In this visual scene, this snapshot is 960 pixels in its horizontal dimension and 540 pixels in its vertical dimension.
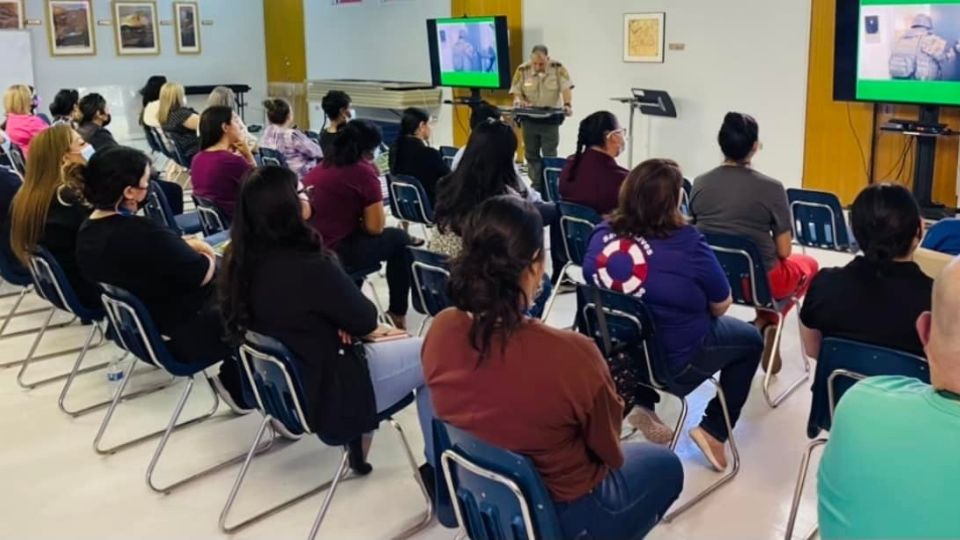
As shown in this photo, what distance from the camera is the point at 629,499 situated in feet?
6.86

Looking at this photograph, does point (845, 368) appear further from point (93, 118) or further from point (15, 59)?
point (15, 59)

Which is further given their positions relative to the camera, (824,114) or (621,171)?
(824,114)

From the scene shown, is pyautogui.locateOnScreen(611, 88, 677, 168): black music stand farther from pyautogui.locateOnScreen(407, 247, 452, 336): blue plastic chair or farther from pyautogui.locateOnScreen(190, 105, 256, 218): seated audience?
pyautogui.locateOnScreen(407, 247, 452, 336): blue plastic chair

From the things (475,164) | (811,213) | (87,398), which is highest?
(475,164)

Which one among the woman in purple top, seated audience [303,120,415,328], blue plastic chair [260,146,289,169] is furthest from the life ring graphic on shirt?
blue plastic chair [260,146,289,169]

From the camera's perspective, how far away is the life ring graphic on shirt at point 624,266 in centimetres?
288

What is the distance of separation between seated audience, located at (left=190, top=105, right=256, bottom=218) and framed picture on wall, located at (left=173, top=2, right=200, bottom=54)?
8818 mm

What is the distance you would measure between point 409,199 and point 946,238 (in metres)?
3.10

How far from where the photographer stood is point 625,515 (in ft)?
6.81

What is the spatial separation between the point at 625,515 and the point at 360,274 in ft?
8.30

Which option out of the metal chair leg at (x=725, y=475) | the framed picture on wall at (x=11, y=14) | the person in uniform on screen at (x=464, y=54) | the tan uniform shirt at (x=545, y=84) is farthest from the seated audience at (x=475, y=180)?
the framed picture on wall at (x=11, y=14)

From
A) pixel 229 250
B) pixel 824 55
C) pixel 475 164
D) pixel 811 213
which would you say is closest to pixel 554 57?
pixel 824 55

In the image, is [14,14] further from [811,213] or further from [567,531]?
[567,531]

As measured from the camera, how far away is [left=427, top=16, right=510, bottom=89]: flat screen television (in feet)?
32.5
